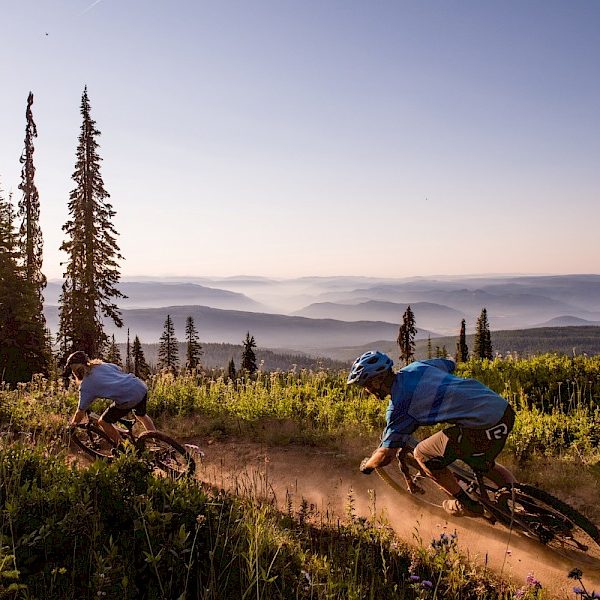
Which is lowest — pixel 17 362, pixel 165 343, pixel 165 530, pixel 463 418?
pixel 165 343

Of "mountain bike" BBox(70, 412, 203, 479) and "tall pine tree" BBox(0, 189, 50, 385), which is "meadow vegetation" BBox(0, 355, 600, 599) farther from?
"tall pine tree" BBox(0, 189, 50, 385)

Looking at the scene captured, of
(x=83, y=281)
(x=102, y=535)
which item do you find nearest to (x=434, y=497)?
(x=102, y=535)

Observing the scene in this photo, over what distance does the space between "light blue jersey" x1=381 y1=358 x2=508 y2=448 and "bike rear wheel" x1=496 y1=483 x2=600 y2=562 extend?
3.35ft

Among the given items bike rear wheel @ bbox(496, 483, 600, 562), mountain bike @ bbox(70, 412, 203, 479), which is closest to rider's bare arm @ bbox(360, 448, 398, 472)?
bike rear wheel @ bbox(496, 483, 600, 562)

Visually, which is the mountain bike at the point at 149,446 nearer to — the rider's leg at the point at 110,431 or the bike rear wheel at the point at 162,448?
the bike rear wheel at the point at 162,448

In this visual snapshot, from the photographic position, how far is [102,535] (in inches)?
183

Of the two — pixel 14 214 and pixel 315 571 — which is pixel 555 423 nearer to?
pixel 315 571

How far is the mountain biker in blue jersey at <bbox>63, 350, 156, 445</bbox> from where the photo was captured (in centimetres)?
858

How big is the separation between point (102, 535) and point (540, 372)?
1082 cm

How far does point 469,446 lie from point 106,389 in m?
5.93

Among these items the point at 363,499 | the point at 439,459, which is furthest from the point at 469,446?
the point at 363,499

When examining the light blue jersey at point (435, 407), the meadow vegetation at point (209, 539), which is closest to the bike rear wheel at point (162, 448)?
the meadow vegetation at point (209, 539)

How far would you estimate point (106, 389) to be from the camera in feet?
28.3

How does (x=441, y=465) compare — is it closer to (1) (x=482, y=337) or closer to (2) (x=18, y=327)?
(2) (x=18, y=327)
